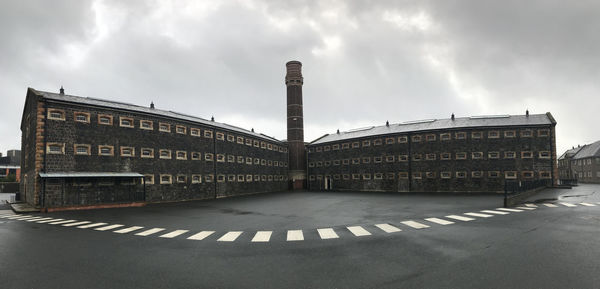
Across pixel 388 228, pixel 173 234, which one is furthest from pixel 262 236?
pixel 388 228

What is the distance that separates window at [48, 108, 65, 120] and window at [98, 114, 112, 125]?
2.73 m

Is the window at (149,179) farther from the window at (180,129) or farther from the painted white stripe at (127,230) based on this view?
the painted white stripe at (127,230)

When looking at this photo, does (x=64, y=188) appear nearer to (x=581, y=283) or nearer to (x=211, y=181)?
(x=211, y=181)

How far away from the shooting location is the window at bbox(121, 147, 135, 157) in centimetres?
2837

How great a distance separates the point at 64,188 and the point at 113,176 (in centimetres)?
363

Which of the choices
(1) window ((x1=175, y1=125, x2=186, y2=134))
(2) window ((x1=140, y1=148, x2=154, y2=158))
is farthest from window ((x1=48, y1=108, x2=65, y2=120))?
(1) window ((x1=175, y1=125, x2=186, y2=134))

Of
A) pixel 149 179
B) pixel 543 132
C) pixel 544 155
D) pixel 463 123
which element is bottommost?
pixel 149 179

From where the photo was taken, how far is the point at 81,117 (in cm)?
2628

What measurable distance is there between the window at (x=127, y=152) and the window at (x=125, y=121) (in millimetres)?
2381

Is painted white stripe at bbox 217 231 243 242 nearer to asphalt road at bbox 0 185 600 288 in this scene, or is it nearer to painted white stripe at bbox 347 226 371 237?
asphalt road at bbox 0 185 600 288

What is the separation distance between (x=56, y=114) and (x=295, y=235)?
25780 millimetres

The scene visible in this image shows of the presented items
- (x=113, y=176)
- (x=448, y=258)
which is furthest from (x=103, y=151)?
(x=448, y=258)

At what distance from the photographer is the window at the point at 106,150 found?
27.0 meters

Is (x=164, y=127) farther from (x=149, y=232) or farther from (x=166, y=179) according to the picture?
(x=149, y=232)
